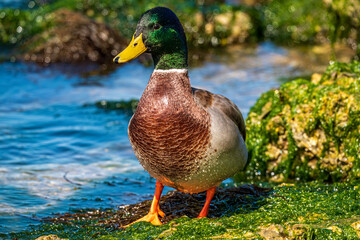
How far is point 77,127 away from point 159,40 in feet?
14.1

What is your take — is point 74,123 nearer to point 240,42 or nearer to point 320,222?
point 320,222

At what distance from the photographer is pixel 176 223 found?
4.20m

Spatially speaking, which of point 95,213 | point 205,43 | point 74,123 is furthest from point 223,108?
point 205,43

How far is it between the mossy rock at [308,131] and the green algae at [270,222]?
692 millimetres

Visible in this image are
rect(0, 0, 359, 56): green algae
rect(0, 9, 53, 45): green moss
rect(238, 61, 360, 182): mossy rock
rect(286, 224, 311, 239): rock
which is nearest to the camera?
rect(286, 224, 311, 239): rock

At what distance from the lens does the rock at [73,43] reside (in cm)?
1191

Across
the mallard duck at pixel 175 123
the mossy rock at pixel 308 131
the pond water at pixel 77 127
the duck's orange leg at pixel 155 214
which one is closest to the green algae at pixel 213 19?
A: the pond water at pixel 77 127

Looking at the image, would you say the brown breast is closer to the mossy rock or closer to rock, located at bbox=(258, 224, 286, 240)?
rock, located at bbox=(258, 224, 286, 240)

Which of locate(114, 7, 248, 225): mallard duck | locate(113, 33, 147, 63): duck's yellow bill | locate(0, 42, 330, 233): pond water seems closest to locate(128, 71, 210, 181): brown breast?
locate(114, 7, 248, 225): mallard duck

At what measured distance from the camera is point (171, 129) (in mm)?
4020

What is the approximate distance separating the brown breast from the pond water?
1.51m

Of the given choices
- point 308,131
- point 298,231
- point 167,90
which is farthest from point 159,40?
point 308,131

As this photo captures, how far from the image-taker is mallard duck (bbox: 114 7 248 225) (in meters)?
4.05

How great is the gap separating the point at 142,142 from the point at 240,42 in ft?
32.6
